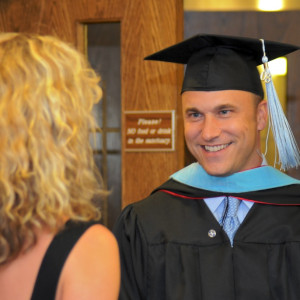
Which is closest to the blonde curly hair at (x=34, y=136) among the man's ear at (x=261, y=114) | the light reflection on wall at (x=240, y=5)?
the man's ear at (x=261, y=114)

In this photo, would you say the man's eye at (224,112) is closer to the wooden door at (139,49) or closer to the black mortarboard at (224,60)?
the black mortarboard at (224,60)

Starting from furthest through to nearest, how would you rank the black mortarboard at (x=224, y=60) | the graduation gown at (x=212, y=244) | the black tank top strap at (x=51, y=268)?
the black mortarboard at (x=224, y=60), the graduation gown at (x=212, y=244), the black tank top strap at (x=51, y=268)

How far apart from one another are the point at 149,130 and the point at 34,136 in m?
1.98

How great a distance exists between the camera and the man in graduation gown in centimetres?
208

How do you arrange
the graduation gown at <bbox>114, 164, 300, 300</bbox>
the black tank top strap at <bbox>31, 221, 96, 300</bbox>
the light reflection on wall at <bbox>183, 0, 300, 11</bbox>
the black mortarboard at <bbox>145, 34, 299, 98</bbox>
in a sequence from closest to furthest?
1. the black tank top strap at <bbox>31, 221, 96, 300</bbox>
2. the graduation gown at <bbox>114, 164, 300, 300</bbox>
3. the black mortarboard at <bbox>145, 34, 299, 98</bbox>
4. the light reflection on wall at <bbox>183, 0, 300, 11</bbox>

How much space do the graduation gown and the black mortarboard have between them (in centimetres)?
35

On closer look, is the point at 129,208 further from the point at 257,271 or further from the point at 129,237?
the point at 257,271

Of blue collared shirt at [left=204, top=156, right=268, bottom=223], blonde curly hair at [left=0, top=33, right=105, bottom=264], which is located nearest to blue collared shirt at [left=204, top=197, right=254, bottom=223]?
blue collared shirt at [left=204, top=156, right=268, bottom=223]

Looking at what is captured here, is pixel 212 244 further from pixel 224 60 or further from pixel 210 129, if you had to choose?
pixel 224 60

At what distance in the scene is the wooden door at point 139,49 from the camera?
3123 millimetres

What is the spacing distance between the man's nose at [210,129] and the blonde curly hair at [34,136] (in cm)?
95

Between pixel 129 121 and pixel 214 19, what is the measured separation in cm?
75

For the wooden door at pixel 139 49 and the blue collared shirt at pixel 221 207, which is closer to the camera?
the blue collared shirt at pixel 221 207

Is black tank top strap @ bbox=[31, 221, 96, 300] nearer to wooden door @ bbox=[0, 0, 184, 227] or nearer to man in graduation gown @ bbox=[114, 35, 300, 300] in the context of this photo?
man in graduation gown @ bbox=[114, 35, 300, 300]
